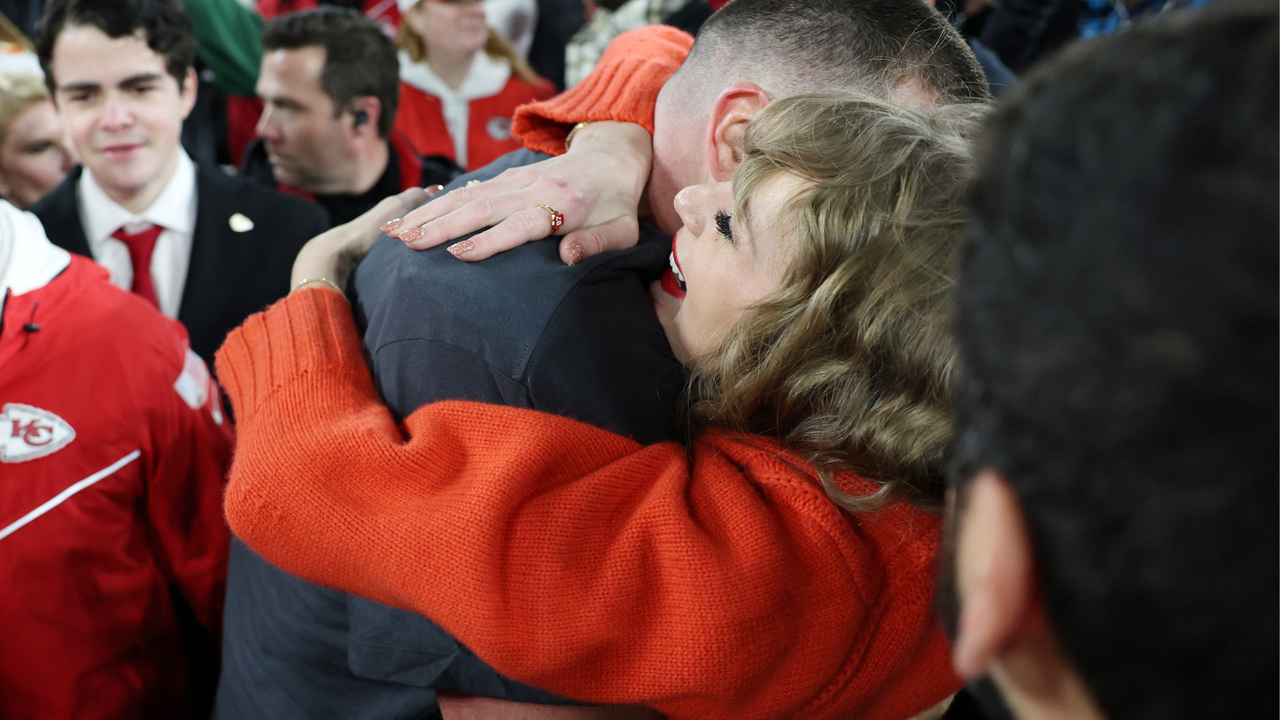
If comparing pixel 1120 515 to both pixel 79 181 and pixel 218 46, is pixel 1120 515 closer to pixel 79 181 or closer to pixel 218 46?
pixel 79 181

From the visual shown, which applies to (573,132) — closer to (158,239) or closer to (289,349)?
(289,349)

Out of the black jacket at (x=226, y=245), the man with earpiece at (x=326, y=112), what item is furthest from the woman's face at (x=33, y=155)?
the man with earpiece at (x=326, y=112)

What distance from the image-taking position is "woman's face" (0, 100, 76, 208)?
237 centimetres

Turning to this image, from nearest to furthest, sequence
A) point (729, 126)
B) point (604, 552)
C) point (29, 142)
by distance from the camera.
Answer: point (604, 552), point (729, 126), point (29, 142)

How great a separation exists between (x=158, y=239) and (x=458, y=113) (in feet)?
5.83

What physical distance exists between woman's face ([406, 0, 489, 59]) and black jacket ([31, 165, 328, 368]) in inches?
63.5

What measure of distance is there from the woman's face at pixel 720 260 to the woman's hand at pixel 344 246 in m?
0.52

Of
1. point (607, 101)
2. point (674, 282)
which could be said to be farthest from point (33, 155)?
point (674, 282)

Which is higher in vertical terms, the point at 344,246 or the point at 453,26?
the point at 344,246

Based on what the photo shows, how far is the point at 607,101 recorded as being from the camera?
5.04 ft

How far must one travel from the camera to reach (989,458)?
411 mm

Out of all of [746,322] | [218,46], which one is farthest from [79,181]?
[746,322]

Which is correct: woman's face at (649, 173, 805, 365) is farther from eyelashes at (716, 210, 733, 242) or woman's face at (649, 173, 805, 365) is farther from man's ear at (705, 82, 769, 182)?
man's ear at (705, 82, 769, 182)

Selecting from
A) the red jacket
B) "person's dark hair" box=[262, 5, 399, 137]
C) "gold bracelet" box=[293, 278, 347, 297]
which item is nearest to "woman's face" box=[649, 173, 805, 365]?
"gold bracelet" box=[293, 278, 347, 297]
